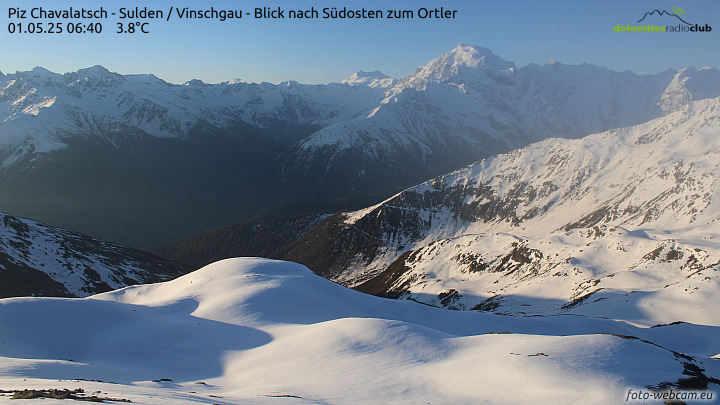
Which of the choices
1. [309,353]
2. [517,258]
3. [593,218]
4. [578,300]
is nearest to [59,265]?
[309,353]

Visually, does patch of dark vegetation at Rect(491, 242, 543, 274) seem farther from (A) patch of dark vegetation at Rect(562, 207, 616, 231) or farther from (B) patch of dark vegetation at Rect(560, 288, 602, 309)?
(A) patch of dark vegetation at Rect(562, 207, 616, 231)

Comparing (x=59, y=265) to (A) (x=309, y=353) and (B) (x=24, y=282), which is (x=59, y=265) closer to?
(B) (x=24, y=282)

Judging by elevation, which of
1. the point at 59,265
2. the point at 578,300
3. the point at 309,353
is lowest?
the point at 578,300

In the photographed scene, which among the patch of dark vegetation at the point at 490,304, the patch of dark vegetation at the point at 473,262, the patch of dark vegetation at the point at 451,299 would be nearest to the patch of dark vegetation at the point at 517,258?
the patch of dark vegetation at the point at 473,262

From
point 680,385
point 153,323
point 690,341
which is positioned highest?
point 153,323

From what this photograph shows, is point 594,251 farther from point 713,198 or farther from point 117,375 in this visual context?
point 117,375

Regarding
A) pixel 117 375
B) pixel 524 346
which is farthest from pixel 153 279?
pixel 524 346
